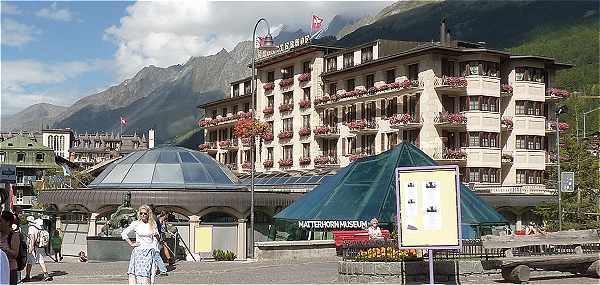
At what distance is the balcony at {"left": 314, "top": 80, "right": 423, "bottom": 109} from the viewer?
68.5 m

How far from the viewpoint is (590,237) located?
22062 millimetres

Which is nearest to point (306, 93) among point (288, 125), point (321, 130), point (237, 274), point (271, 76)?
point (288, 125)

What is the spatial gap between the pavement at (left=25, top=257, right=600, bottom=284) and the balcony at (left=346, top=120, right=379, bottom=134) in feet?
145

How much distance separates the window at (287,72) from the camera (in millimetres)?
86463

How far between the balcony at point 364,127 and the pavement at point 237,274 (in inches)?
1743

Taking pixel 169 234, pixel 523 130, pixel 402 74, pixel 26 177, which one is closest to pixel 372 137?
pixel 402 74

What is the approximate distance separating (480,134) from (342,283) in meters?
49.5

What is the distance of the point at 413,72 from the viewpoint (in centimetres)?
6956

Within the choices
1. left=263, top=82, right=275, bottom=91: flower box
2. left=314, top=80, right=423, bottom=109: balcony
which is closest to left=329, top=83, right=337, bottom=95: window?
left=314, top=80, right=423, bottom=109: balcony

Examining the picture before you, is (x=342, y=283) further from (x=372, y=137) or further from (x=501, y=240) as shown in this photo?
(x=372, y=137)

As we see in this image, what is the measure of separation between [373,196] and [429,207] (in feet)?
45.0

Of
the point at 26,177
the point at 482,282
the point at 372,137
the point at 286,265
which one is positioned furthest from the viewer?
the point at 26,177

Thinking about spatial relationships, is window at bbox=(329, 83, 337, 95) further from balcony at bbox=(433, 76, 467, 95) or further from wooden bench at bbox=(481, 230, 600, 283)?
wooden bench at bbox=(481, 230, 600, 283)

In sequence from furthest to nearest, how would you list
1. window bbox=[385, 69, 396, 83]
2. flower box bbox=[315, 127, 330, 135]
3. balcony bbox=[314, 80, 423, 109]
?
flower box bbox=[315, 127, 330, 135] → window bbox=[385, 69, 396, 83] → balcony bbox=[314, 80, 423, 109]
